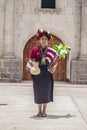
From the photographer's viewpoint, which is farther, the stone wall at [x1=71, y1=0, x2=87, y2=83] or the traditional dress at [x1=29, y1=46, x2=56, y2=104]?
the stone wall at [x1=71, y1=0, x2=87, y2=83]

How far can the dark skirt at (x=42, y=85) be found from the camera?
9086 mm

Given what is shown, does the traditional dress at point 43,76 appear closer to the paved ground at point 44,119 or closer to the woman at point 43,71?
the woman at point 43,71

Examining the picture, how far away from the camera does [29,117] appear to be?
29.4 feet

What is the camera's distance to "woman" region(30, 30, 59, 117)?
29.6 feet

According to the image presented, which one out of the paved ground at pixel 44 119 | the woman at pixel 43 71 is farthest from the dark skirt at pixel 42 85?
the paved ground at pixel 44 119

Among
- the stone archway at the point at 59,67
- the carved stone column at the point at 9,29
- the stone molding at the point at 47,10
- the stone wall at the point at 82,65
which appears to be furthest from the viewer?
the stone archway at the point at 59,67

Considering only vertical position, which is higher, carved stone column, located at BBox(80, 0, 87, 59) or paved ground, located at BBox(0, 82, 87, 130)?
carved stone column, located at BBox(80, 0, 87, 59)

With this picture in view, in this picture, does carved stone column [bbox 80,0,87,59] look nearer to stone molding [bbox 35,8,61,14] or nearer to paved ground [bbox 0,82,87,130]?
stone molding [bbox 35,8,61,14]

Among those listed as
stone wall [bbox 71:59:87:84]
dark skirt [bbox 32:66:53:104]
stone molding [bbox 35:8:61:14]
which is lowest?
stone wall [bbox 71:59:87:84]

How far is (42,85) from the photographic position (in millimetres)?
9125

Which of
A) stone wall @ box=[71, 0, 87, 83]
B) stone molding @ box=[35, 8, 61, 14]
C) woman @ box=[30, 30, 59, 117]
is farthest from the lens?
stone molding @ box=[35, 8, 61, 14]

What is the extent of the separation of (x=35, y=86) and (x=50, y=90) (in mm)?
346

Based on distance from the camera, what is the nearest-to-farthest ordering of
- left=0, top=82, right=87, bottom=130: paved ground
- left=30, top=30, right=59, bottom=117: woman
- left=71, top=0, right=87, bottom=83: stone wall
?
left=0, top=82, right=87, bottom=130: paved ground < left=30, top=30, right=59, bottom=117: woman < left=71, top=0, right=87, bottom=83: stone wall

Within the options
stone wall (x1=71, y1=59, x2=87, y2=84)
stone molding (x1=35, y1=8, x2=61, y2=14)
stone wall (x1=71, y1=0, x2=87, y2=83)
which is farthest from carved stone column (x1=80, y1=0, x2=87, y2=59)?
stone molding (x1=35, y1=8, x2=61, y2=14)
